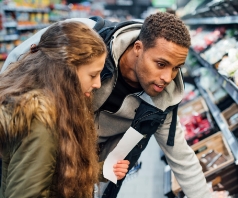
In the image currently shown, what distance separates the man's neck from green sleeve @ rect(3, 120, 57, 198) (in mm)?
799

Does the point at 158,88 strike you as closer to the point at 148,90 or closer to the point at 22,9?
the point at 148,90

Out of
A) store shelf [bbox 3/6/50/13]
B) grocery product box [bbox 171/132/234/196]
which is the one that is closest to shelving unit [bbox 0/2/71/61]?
store shelf [bbox 3/6/50/13]

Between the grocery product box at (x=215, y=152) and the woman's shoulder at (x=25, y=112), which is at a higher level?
the woman's shoulder at (x=25, y=112)

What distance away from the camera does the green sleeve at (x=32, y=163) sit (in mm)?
1003

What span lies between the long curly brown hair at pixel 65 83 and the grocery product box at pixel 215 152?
4.31 feet

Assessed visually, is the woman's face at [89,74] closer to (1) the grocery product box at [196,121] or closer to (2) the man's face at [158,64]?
(2) the man's face at [158,64]

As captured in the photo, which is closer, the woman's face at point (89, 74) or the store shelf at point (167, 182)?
the woman's face at point (89, 74)

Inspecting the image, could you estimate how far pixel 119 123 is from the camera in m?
1.86

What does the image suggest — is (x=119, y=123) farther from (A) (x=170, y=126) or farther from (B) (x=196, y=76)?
(B) (x=196, y=76)

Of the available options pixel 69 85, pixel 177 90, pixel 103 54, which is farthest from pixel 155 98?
pixel 69 85

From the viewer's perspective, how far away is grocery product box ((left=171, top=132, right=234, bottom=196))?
2.27 meters

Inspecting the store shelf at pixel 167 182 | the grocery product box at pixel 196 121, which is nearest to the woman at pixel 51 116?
the store shelf at pixel 167 182

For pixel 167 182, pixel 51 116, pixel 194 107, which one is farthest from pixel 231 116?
pixel 51 116

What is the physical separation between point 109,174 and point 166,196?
3.44ft
